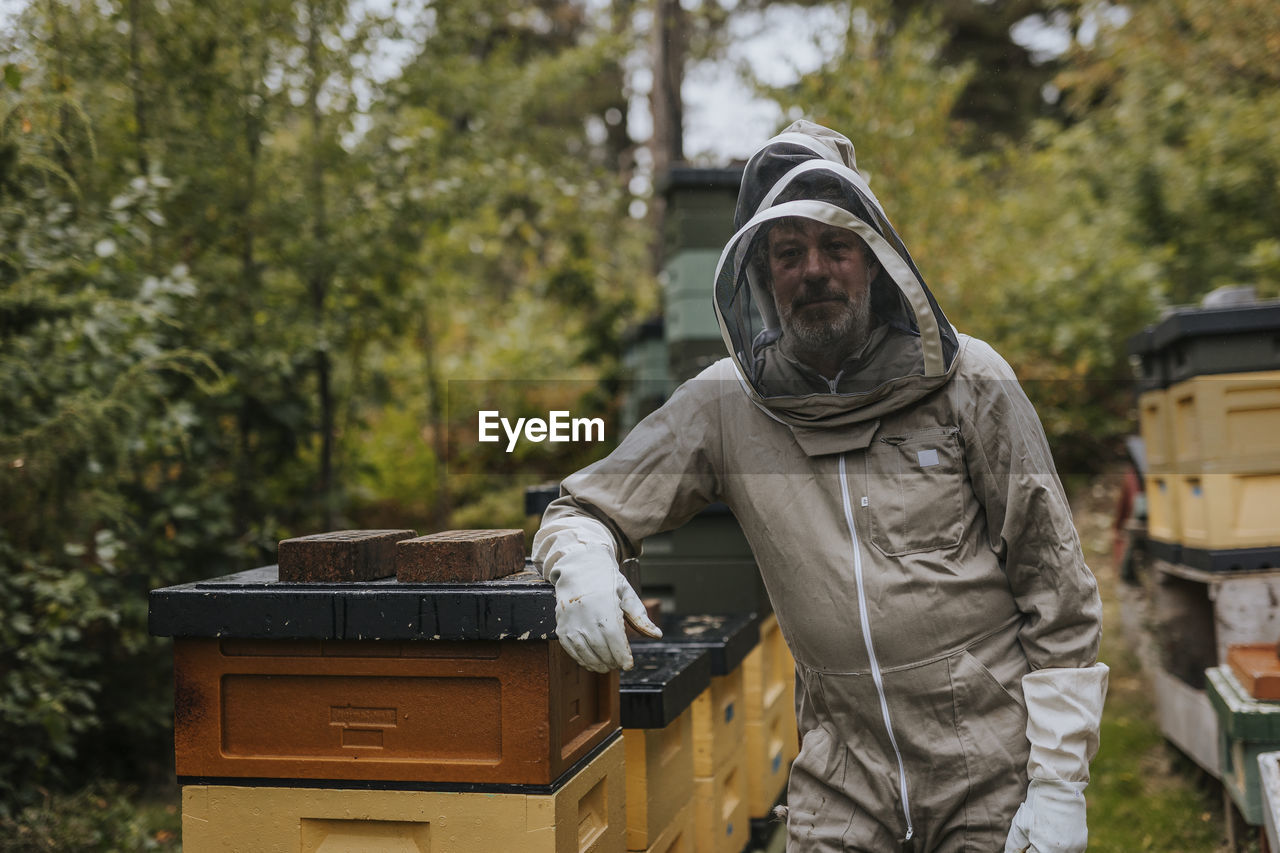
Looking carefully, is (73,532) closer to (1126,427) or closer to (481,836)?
(481,836)

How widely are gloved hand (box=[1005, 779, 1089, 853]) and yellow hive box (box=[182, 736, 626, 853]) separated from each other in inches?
31.1

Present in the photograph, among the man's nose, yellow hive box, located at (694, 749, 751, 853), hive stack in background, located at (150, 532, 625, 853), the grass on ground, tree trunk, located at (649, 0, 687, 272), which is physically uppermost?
tree trunk, located at (649, 0, 687, 272)

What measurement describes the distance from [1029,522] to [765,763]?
2.16 m

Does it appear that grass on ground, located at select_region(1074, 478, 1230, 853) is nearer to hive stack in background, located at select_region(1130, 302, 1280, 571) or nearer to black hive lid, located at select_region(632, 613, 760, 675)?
hive stack in background, located at select_region(1130, 302, 1280, 571)

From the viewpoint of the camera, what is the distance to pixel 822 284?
191cm

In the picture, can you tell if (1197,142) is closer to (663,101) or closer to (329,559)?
(663,101)

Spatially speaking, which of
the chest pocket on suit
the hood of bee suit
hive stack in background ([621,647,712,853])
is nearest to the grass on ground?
hive stack in background ([621,647,712,853])

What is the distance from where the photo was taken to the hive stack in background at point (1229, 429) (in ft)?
11.6

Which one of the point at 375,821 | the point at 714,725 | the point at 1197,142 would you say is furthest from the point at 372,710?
the point at 1197,142

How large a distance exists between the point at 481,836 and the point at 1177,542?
342 centimetres

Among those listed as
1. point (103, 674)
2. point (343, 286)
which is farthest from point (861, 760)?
point (343, 286)

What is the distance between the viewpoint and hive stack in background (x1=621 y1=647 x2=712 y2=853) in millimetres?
2357

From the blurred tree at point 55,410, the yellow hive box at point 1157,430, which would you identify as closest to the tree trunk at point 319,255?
the blurred tree at point 55,410

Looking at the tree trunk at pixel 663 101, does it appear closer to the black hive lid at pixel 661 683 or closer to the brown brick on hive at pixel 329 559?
the black hive lid at pixel 661 683
